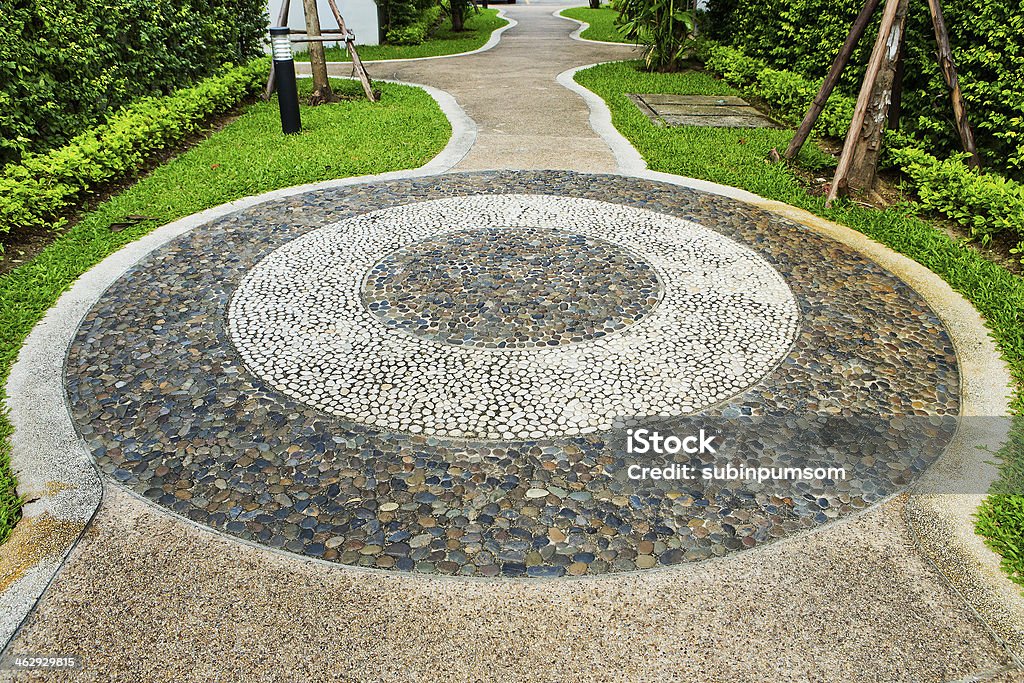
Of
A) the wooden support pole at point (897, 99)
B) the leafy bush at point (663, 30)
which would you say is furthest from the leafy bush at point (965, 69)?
the leafy bush at point (663, 30)

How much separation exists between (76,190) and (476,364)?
5059 millimetres

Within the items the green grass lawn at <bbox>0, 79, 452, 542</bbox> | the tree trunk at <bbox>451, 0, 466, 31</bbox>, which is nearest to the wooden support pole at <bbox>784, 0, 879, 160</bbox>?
the green grass lawn at <bbox>0, 79, 452, 542</bbox>

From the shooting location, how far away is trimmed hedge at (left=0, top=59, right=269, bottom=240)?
663 centimetres

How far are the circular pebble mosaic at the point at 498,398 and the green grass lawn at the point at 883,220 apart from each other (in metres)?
0.38

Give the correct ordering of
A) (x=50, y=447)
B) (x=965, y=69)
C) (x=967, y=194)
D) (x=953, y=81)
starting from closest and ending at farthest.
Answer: (x=50, y=447), (x=967, y=194), (x=953, y=81), (x=965, y=69)

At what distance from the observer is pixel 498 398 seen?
13.9 feet

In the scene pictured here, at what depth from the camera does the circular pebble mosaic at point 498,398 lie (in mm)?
3320

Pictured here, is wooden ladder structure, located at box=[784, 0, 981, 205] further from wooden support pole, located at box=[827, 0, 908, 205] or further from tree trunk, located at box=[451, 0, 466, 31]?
tree trunk, located at box=[451, 0, 466, 31]

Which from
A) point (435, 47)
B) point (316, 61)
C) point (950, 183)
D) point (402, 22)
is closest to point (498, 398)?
point (950, 183)

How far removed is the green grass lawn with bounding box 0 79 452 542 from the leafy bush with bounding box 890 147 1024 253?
211 inches

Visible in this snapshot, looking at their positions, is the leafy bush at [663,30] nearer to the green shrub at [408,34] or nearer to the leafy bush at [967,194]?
the green shrub at [408,34]

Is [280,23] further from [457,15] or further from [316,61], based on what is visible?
[457,15]

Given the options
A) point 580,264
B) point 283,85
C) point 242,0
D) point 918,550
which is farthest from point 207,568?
point 242,0

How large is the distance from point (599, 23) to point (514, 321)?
23296mm
